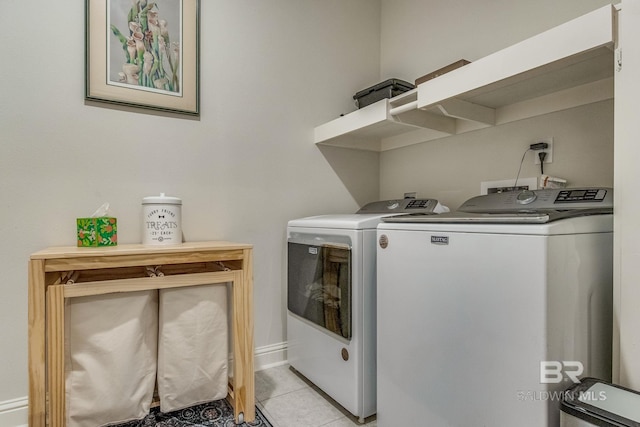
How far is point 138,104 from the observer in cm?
169

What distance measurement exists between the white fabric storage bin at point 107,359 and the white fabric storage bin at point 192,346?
7 cm

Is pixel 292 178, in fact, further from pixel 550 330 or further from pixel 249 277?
pixel 550 330

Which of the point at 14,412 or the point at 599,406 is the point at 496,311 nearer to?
the point at 599,406

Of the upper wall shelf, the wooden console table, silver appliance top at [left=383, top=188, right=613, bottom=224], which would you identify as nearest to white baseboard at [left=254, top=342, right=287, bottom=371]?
the wooden console table

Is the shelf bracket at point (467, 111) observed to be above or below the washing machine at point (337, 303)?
above

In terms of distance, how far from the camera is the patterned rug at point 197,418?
4.91 feet

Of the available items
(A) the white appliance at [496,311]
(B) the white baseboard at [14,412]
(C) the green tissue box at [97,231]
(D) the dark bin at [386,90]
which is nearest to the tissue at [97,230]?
(C) the green tissue box at [97,231]

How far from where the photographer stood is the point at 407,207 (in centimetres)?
189

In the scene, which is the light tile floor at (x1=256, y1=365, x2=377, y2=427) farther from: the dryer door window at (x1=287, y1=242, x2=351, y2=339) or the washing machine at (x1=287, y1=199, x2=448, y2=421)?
the dryer door window at (x1=287, y1=242, x2=351, y2=339)

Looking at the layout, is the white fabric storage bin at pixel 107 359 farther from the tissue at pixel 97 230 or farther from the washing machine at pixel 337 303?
the washing machine at pixel 337 303

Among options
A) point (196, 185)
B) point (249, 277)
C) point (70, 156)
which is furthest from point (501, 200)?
point (70, 156)

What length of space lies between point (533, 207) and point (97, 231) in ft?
5.93

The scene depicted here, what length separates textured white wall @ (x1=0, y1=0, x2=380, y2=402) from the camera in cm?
147

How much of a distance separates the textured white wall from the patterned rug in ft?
A: 1.65
